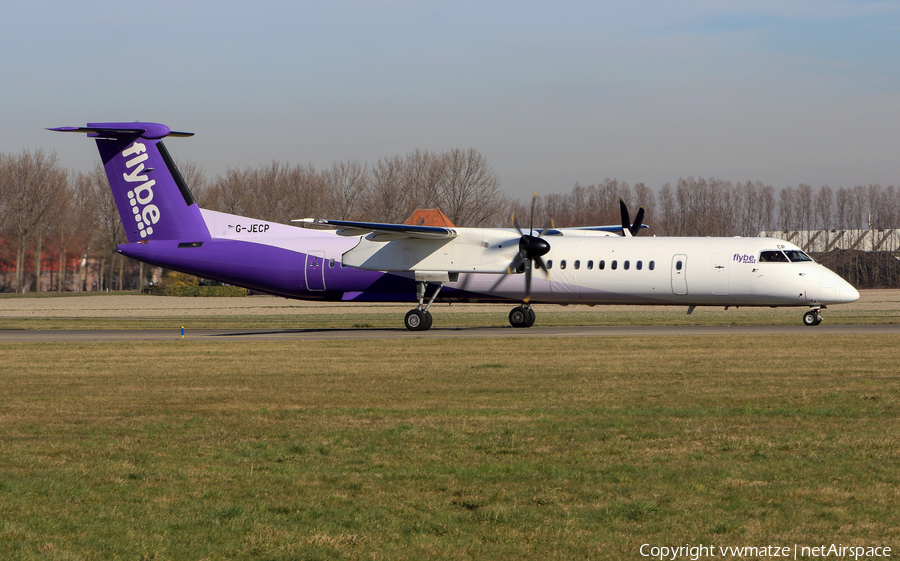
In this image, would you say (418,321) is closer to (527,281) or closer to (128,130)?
(527,281)

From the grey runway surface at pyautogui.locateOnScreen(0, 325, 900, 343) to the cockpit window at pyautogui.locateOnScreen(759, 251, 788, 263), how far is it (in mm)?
2449

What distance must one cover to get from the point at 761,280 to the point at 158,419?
23389 millimetres

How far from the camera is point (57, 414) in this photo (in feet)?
43.2

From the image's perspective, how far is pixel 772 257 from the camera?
100ft

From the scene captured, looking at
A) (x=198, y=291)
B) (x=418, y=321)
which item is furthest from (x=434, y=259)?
(x=198, y=291)

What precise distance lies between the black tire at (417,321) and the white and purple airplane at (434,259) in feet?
0.13

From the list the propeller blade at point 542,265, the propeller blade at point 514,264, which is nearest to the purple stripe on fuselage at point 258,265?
the propeller blade at point 514,264

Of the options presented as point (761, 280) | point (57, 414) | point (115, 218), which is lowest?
point (57, 414)

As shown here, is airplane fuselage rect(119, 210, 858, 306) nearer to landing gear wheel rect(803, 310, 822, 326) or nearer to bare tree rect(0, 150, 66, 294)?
landing gear wheel rect(803, 310, 822, 326)

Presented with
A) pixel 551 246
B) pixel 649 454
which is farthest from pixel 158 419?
pixel 551 246

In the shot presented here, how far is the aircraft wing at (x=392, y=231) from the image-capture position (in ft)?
98.1

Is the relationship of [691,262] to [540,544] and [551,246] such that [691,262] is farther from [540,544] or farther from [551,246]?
[540,544]

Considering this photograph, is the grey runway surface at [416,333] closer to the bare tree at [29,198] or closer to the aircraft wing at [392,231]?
the aircraft wing at [392,231]

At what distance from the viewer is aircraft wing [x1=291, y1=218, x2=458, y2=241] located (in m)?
29.9
